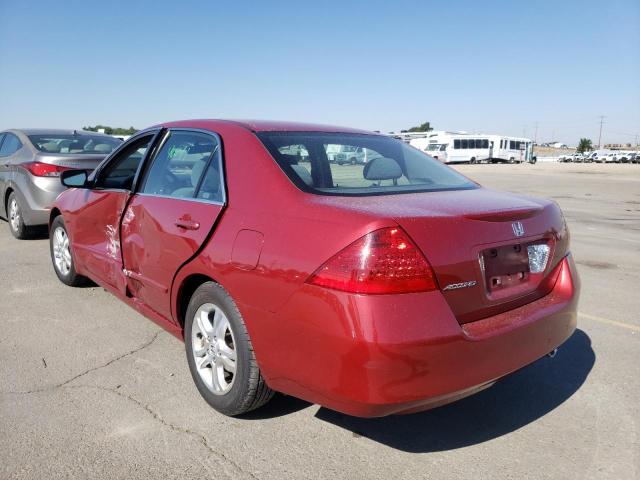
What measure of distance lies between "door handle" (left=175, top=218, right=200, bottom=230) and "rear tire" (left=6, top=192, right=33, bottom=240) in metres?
5.41

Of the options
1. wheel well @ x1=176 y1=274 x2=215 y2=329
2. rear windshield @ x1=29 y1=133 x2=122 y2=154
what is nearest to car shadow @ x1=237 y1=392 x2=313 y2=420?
wheel well @ x1=176 y1=274 x2=215 y2=329

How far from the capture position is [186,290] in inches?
125

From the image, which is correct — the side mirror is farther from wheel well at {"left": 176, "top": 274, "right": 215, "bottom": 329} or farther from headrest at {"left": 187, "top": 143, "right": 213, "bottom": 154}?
wheel well at {"left": 176, "top": 274, "right": 215, "bottom": 329}

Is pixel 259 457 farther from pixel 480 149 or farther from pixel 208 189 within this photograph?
pixel 480 149

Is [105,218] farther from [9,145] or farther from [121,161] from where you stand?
[9,145]

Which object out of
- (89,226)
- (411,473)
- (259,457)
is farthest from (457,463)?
(89,226)

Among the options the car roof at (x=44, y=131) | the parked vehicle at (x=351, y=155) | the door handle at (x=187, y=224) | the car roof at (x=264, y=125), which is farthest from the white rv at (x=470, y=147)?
the door handle at (x=187, y=224)

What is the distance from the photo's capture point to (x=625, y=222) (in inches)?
431

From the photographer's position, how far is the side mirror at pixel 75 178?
4572 mm

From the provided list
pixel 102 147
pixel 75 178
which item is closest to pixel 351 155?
pixel 75 178

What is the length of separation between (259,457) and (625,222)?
1065cm

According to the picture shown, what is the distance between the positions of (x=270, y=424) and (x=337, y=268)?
1129 mm

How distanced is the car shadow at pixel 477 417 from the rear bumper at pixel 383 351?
348mm

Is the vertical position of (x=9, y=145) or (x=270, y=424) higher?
(x=9, y=145)
